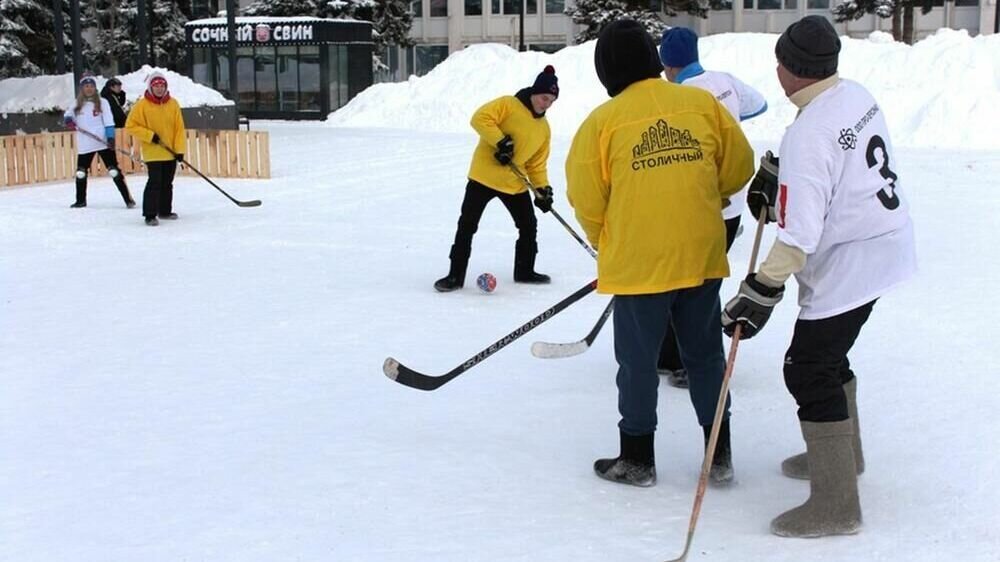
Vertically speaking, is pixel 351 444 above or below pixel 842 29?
below

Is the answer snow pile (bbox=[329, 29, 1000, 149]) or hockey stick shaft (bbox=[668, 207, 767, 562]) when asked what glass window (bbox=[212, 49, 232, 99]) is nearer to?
snow pile (bbox=[329, 29, 1000, 149])

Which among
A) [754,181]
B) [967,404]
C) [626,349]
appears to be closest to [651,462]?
[626,349]

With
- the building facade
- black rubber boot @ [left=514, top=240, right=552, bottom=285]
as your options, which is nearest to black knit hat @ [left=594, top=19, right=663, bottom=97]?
black rubber boot @ [left=514, top=240, right=552, bottom=285]

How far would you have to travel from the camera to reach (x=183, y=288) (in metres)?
8.08

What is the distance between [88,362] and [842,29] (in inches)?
1728

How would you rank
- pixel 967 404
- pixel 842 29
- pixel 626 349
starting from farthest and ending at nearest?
pixel 842 29 → pixel 967 404 → pixel 626 349

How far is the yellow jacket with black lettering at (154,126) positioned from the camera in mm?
11195

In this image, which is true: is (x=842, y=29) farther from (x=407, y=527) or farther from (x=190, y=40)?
(x=407, y=527)

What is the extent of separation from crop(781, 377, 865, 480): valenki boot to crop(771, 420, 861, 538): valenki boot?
1.36ft

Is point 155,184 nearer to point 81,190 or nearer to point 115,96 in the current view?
point 81,190

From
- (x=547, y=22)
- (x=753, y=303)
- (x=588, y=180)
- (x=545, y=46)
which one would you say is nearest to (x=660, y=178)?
(x=588, y=180)

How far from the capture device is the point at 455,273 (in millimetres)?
7992

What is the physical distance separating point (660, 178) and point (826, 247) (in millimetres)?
627

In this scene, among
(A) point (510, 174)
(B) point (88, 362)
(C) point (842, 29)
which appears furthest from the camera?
(C) point (842, 29)
